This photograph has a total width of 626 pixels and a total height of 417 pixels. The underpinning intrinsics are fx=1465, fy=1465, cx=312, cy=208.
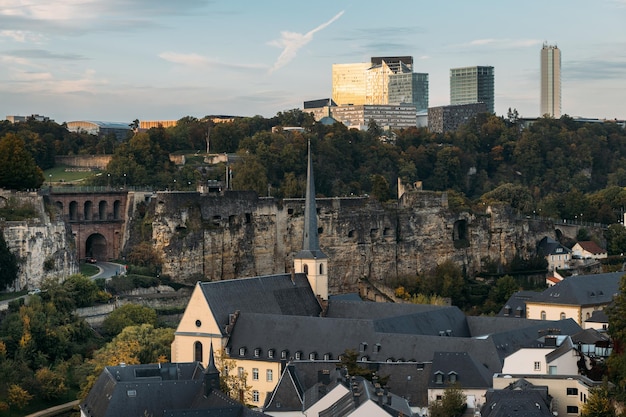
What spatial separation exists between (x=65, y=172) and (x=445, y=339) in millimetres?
55623

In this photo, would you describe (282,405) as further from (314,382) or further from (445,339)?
(445,339)

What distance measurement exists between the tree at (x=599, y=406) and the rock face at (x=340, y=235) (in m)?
43.5

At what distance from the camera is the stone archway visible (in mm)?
99375

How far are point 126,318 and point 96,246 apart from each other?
64.2 ft

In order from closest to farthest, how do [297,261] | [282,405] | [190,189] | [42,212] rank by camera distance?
1. [282,405]
2. [297,261]
3. [42,212]
4. [190,189]

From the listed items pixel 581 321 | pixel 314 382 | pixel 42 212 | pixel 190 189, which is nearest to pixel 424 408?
pixel 314 382

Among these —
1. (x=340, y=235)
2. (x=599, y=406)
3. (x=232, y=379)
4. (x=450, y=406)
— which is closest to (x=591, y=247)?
(x=340, y=235)

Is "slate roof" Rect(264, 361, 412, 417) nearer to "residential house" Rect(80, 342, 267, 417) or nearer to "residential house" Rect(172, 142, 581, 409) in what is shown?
"residential house" Rect(172, 142, 581, 409)

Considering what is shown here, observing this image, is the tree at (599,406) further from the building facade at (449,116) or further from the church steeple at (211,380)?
the building facade at (449,116)

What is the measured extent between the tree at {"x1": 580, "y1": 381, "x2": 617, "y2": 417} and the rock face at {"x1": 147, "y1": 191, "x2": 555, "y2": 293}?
4346 centimetres

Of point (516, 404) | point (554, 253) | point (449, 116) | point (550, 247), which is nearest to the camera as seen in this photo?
point (516, 404)

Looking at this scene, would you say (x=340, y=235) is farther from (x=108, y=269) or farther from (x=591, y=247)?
(x=591, y=247)

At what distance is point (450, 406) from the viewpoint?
186ft

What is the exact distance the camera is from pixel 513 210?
119750 mm
